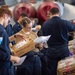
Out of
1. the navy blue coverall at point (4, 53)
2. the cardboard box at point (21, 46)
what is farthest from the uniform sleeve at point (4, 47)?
the cardboard box at point (21, 46)

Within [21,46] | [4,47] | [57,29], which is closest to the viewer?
[4,47]

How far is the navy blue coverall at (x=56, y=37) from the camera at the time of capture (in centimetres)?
328

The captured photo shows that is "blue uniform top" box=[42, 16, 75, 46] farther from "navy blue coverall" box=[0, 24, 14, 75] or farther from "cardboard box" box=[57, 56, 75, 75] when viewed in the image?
"navy blue coverall" box=[0, 24, 14, 75]

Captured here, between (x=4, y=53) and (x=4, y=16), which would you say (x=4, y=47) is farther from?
(x=4, y=16)

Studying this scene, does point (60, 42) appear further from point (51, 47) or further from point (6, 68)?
point (6, 68)

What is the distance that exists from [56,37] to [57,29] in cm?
13

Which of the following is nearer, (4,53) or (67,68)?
(4,53)

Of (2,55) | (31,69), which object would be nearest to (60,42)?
(31,69)

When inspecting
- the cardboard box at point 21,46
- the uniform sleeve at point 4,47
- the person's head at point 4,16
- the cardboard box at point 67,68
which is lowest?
the cardboard box at point 67,68

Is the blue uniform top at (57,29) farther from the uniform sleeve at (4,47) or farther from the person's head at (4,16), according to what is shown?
the uniform sleeve at (4,47)

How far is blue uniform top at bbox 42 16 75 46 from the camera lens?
3266 mm

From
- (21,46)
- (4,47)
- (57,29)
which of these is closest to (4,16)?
(4,47)

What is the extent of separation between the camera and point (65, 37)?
11.1 ft

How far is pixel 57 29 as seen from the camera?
130 inches
